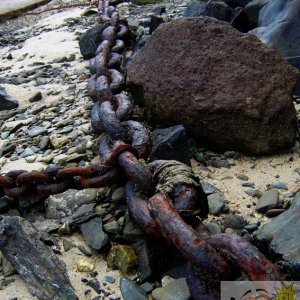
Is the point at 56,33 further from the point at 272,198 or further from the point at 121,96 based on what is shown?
the point at 272,198

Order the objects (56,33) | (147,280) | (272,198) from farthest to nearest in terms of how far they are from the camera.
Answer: (56,33) → (272,198) → (147,280)

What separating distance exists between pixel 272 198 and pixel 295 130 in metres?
0.52

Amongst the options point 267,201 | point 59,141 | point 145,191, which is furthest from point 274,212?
point 59,141

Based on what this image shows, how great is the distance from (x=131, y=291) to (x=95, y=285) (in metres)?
0.14

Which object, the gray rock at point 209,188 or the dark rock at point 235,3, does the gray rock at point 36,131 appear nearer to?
the gray rock at point 209,188

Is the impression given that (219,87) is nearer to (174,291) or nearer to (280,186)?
(280,186)

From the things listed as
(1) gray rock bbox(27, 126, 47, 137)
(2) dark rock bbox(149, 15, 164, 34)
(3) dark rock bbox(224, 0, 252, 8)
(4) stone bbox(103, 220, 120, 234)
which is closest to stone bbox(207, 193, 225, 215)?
(4) stone bbox(103, 220, 120, 234)

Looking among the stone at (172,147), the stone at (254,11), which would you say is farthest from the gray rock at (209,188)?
the stone at (254,11)

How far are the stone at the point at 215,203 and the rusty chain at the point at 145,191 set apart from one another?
0.97 feet

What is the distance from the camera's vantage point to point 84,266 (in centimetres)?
180

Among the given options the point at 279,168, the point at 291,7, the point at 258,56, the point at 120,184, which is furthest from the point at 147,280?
the point at 291,7

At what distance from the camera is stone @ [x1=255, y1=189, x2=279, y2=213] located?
196 centimetres

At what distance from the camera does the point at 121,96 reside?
8.53ft

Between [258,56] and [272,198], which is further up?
[258,56]
